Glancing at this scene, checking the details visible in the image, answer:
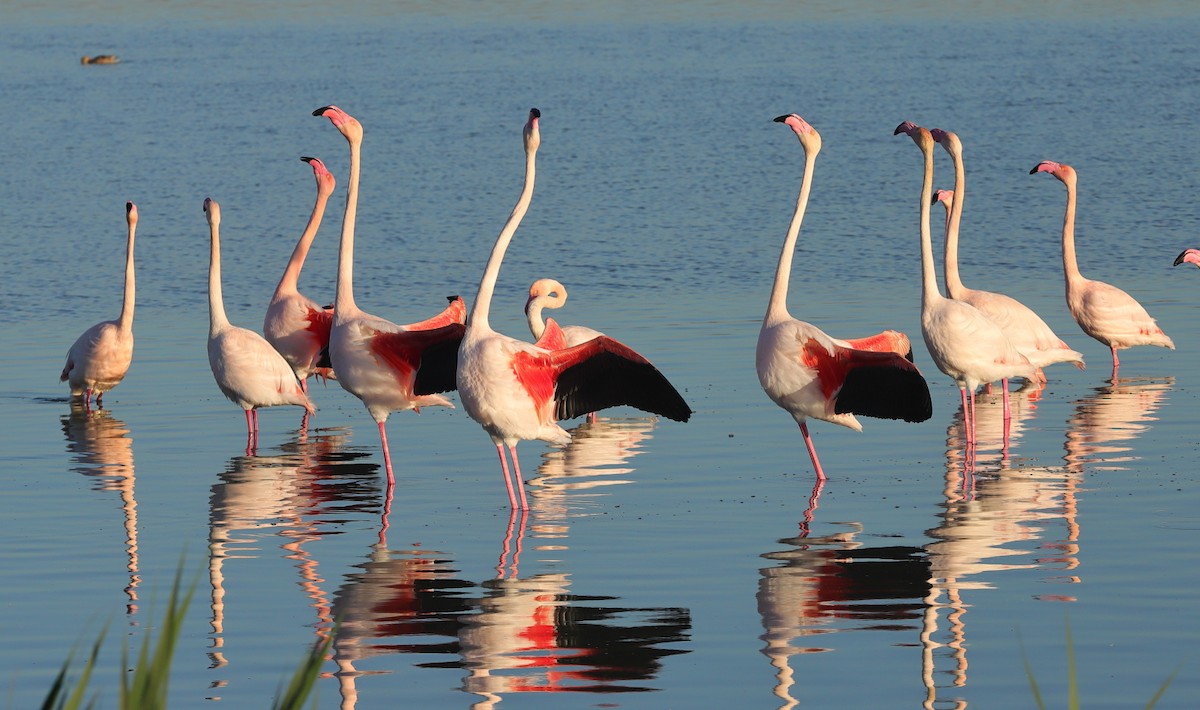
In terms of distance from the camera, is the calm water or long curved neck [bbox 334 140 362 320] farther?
long curved neck [bbox 334 140 362 320]

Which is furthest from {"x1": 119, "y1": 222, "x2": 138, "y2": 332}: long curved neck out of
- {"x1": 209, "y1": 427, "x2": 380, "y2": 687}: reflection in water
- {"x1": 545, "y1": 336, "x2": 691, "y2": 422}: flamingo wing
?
{"x1": 545, "y1": 336, "x2": 691, "y2": 422}: flamingo wing

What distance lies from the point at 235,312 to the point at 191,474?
6.15 metres

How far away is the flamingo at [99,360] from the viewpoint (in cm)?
1246

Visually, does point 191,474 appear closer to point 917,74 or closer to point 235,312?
point 235,312

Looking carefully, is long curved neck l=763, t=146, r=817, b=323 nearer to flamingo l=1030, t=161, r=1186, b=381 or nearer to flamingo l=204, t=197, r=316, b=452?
flamingo l=204, t=197, r=316, b=452

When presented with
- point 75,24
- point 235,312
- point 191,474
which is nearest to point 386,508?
point 191,474

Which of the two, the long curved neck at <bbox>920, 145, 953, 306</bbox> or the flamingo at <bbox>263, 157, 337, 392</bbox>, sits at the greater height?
the long curved neck at <bbox>920, 145, 953, 306</bbox>

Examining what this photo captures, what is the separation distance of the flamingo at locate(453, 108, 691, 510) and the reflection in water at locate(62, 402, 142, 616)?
1700 millimetres

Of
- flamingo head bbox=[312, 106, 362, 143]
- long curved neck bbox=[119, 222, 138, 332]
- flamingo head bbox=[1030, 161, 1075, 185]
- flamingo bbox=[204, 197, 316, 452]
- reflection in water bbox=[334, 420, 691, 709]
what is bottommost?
reflection in water bbox=[334, 420, 691, 709]

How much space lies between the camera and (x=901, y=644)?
6.66 metres

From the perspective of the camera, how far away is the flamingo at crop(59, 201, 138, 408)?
12461 millimetres

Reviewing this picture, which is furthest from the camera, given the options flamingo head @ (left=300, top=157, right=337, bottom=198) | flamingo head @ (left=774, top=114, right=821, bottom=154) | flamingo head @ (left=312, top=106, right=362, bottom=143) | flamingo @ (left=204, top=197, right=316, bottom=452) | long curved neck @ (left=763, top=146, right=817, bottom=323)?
flamingo head @ (left=300, top=157, right=337, bottom=198)

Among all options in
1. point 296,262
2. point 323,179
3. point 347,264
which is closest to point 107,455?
point 347,264

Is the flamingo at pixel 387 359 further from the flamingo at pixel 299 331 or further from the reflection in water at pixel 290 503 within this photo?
the flamingo at pixel 299 331
